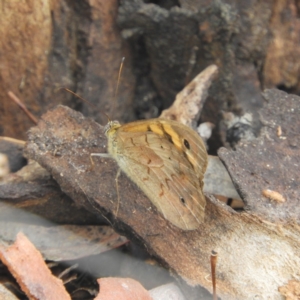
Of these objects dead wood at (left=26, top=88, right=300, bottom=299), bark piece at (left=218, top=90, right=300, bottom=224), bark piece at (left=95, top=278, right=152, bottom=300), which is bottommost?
bark piece at (left=95, top=278, right=152, bottom=300)

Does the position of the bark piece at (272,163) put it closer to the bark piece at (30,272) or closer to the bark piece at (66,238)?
the bark piece at (66,238)

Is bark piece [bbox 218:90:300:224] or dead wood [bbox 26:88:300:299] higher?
bark piece [bbox 218:90:300:224]

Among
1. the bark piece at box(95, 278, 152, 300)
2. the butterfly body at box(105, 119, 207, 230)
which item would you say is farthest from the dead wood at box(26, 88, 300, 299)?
the bark piece at box(95, 278, 152, 300)

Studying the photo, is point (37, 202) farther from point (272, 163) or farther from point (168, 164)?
point (272, 163)

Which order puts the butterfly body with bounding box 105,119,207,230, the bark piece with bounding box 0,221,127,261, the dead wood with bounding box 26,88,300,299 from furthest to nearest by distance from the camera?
the bark piece with bounding box 0,221,127,261 < the butterfly body with bounding box 105,119,207,230 < the dead wood with bounding box 26,88,300,299

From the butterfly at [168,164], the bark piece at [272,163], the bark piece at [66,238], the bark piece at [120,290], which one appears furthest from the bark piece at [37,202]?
the bark piece at [272,163]

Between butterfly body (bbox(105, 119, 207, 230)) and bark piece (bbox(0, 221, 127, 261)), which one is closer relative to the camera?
butterfly body (bbox(105, 119, 207, 230))

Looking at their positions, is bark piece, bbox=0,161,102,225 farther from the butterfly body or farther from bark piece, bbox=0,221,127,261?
the butterfly body

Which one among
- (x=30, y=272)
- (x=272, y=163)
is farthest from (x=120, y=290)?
(x=272, y=163)

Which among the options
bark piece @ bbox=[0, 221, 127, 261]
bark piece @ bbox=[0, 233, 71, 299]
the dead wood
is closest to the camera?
bark piece @ bbox=[0, 233, 71, 299]

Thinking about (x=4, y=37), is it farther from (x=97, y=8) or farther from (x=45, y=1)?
(x=97, y=8)
